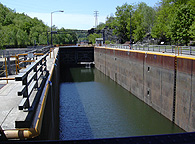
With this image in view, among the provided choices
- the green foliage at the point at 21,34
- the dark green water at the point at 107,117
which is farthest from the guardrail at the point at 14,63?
the green foliage at the point at 21,34

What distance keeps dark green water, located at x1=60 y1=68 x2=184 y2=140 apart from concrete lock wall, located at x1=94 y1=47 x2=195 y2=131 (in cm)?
68

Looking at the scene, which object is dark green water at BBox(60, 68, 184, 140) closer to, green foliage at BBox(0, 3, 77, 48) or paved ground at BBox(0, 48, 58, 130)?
paved ground at BBox(0, 48, 58, 130)

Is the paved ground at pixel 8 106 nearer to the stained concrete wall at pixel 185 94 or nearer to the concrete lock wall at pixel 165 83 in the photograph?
the stained concrete wall at pixel 185 94

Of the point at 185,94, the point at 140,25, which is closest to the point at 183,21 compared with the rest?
the point at 185,94

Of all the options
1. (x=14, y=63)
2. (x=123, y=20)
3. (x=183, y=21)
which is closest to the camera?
(x=14, y=63)

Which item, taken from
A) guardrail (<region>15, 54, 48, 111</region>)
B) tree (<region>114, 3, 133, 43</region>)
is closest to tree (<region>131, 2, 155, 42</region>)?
tree (<region>114, 3, 133, 43</region>)

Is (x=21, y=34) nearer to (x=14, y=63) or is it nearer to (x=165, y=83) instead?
(x=14, y=63)

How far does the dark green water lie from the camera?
13.9 m

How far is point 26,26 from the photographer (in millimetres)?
92438

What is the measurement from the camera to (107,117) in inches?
655

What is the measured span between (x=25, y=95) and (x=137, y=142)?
2.31m

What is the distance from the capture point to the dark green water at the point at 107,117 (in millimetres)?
13863

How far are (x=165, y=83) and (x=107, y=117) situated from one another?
459 cm

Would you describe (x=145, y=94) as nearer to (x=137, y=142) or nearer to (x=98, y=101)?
(x=98, y=101)
